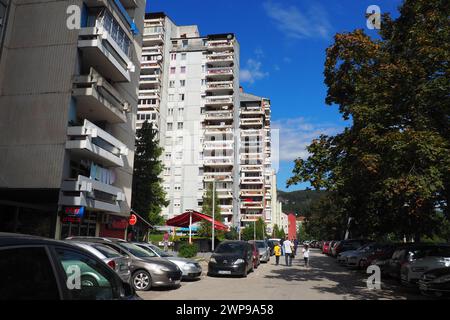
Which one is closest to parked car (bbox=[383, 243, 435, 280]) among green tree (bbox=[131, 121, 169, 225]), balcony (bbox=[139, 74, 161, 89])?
green tree (bbox=[131, 121, 169, 225])

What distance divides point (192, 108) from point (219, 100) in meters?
5.55

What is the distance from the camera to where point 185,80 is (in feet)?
250

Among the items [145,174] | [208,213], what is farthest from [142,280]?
[208,213]

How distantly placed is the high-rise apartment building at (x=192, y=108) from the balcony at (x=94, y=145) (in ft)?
131

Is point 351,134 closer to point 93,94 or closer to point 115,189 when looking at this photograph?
point 93,94

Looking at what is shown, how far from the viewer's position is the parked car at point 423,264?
14648mm

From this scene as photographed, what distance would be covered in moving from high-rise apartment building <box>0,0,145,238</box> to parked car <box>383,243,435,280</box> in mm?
16982

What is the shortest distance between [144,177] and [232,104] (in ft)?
127

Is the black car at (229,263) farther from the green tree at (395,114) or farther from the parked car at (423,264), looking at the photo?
the parked car at (423,264)

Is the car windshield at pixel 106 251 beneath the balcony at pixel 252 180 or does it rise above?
beneath

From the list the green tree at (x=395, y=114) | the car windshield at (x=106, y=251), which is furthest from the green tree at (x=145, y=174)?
the car windshield at (x=106, y=251)

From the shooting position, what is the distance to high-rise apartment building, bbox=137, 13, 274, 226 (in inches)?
2837

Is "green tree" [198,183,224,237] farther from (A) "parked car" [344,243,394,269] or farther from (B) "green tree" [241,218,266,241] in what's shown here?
(A) "parked car" [344,243,394,269]

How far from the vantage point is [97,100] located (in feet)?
84.2
